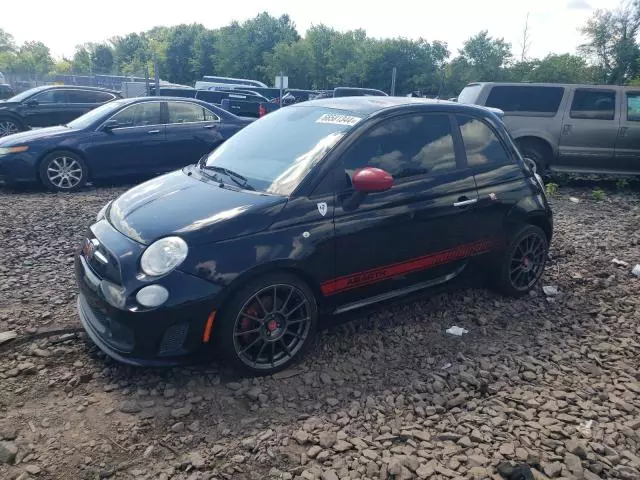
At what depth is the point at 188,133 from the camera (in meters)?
9.19

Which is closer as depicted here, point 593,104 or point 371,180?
point 371,180

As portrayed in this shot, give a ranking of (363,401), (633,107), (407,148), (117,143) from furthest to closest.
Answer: (633,107), (117,143), (407,148), (363,401)

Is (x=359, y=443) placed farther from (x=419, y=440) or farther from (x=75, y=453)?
(x=75, y=453)

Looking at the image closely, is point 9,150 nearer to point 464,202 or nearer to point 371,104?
point 371,104

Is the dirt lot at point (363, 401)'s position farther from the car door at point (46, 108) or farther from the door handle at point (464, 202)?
the car door at point (46, 108)

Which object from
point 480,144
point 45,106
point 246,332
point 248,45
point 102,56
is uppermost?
point 102,56

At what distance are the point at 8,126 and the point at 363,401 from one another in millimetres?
12778

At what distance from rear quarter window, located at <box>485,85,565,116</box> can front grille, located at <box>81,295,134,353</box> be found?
8658 mm

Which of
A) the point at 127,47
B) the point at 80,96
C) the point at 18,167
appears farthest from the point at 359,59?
the point at 127,47

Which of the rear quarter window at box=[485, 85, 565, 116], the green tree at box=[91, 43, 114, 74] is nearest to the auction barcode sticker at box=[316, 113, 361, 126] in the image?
the rear quarter window at box=[485, 85, 565, 116]

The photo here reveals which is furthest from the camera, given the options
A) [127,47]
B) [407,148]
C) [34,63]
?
[127,47]

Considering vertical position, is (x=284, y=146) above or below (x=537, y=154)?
above

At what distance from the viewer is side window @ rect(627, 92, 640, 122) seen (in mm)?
9711

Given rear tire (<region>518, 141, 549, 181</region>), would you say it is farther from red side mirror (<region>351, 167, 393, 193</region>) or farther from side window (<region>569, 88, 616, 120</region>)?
red side mirror (<region>351, 167, 393, 193</region>)
